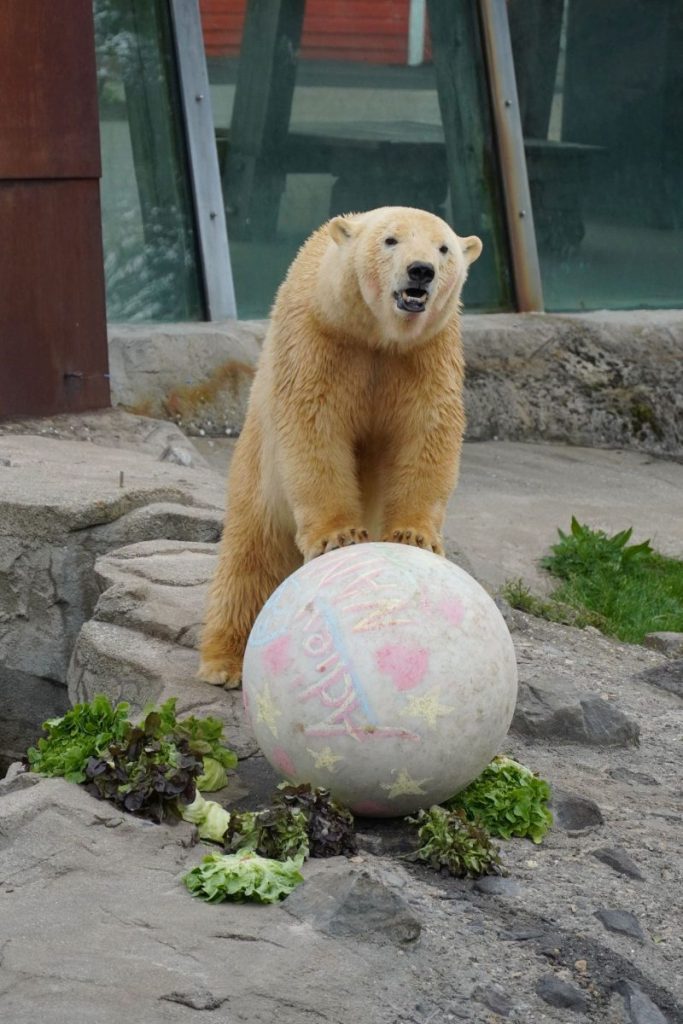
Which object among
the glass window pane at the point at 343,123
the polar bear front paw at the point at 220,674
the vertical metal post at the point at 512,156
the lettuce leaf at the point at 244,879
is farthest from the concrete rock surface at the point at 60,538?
the vertical metal post at the point at 512,156

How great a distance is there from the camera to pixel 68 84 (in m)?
8.11

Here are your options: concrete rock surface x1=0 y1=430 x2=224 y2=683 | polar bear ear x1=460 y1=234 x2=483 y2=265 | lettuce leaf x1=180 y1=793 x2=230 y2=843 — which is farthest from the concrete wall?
lettuce leaf x1=180 y1=793 x2=230 y2=843

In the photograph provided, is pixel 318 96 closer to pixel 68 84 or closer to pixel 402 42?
pixel 402 42

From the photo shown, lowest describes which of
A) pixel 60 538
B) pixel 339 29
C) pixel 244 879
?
pixel 244 879

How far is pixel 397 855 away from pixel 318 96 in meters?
7.23

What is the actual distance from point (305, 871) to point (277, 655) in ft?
1.88

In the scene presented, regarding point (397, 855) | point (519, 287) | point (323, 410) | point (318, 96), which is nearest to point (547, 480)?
point (519, 287)

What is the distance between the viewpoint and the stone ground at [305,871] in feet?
10.4

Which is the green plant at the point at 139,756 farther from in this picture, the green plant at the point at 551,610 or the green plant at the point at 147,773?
the green plant at the point at 551,610

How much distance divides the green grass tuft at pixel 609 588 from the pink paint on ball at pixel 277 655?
3.09 meters

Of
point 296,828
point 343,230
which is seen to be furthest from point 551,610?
point 296,828

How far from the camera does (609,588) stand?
7.36 m

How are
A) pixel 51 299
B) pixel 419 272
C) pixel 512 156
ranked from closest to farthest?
pixel 419 272, pixel 51 299, pixel 512 156

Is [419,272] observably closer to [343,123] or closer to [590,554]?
[590,554]
